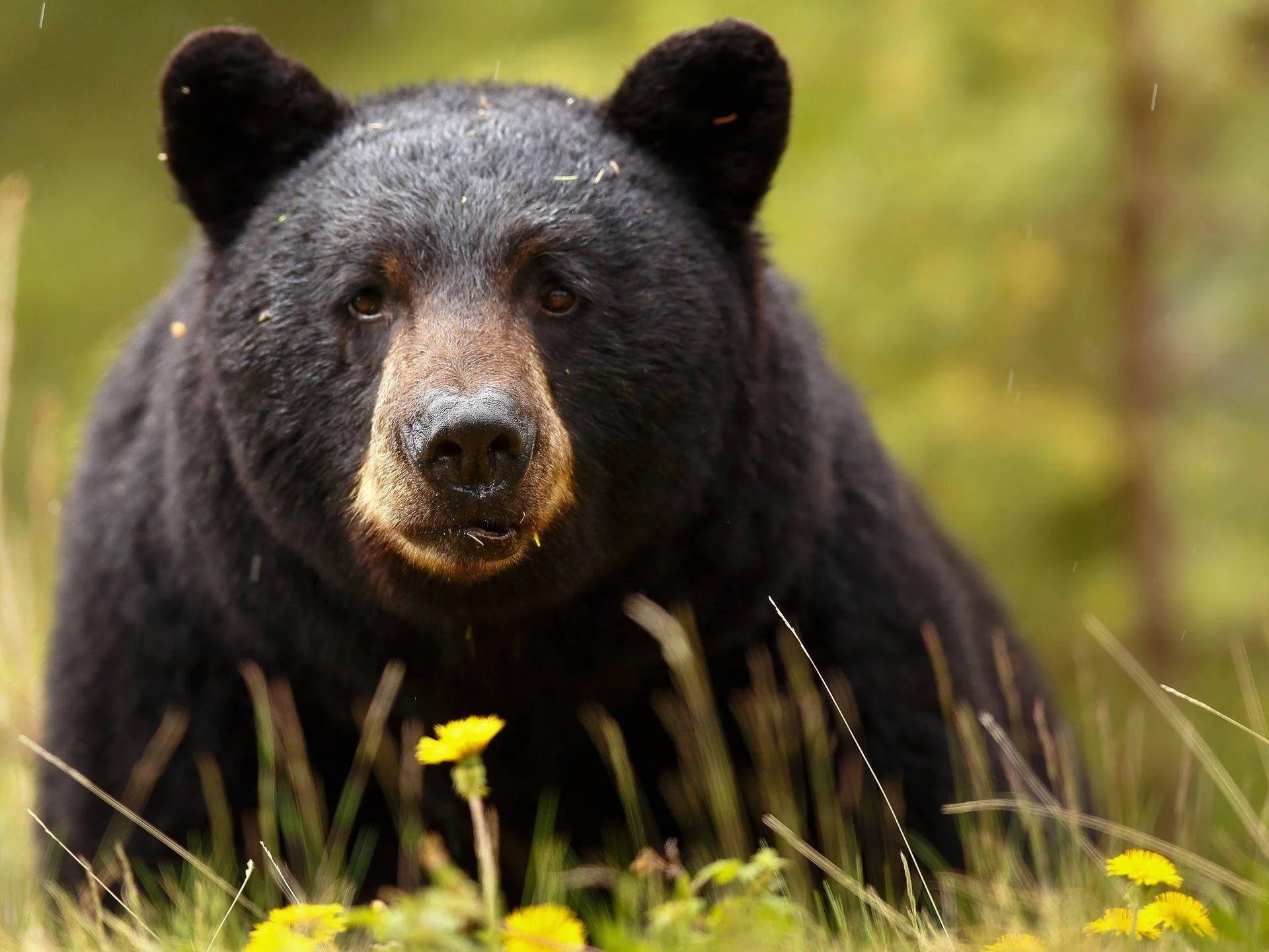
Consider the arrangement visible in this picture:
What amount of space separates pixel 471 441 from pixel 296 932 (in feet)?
3.20

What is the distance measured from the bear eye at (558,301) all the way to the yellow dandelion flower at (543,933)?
1584 mm

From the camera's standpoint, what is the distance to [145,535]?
4039mm

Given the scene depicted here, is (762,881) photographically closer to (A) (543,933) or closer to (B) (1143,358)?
Answer: (A) (543,933)

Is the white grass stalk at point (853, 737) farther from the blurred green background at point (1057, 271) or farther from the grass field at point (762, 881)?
the blurred green background at point (1057, 271)

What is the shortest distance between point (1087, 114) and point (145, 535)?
528 cm

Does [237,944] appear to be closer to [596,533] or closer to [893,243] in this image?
[596,533]

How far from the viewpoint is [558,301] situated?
354 cm

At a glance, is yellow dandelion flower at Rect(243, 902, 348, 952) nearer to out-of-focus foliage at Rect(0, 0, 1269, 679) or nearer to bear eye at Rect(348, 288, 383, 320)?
bear eye at Rect(348, 288, 383, 320)

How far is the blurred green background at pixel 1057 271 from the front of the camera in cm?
768

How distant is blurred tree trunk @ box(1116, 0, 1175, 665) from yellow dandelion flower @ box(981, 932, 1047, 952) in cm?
554

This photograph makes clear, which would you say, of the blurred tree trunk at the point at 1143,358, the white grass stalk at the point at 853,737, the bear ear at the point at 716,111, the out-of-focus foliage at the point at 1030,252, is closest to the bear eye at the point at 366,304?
the bear ear at the point at 716,111

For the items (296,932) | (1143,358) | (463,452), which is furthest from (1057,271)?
(296,932)

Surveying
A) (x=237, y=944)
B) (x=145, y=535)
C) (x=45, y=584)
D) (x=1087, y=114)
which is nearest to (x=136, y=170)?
(x=45, y=584)

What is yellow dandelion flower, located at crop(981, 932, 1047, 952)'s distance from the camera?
2.46 meters
